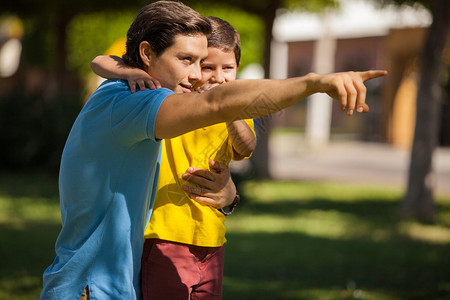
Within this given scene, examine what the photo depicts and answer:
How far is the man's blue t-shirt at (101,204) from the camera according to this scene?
6.27ft

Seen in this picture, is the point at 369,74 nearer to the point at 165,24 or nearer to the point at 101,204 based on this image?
the point at 165,24

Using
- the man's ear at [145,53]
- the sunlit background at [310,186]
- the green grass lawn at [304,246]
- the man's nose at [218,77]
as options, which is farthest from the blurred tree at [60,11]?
the man's ear at [145,53]

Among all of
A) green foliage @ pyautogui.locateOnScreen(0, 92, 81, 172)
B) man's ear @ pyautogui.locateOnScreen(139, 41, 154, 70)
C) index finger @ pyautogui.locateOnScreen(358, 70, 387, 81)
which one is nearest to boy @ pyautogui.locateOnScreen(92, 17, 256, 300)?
man's ear @ pyautogui.locateOnScreen(139, 41, 154, 70)

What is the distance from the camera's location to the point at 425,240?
25.7 feet

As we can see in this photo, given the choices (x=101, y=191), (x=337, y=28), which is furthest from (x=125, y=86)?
(x=337, y=28)

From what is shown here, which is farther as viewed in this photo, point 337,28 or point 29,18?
point 337,28

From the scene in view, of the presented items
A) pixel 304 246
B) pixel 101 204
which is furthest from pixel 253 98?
pixel 304 246

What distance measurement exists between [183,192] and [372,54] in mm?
34726

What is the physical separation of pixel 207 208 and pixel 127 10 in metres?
12.1

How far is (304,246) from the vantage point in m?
7.44

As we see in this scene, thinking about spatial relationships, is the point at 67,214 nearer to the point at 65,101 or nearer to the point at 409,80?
the point at 65,101

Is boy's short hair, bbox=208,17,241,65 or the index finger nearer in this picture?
the index finger

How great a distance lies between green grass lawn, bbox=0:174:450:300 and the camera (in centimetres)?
557

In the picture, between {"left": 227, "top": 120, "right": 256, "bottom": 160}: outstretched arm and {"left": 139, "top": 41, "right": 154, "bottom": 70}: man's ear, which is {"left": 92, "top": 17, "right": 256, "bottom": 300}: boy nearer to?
{"left": 227, "top": 120, "right": 256, "bottom": 160}: outstretched arm
